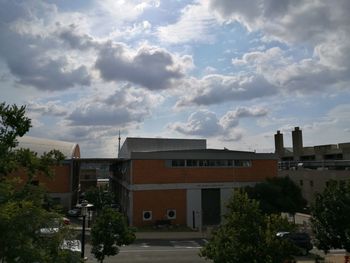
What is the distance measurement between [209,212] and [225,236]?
34.1 m

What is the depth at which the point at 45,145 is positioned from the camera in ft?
217

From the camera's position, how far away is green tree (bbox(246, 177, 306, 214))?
44719 millimetres

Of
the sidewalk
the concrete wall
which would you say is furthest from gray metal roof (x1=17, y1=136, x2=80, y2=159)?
the concrete wall

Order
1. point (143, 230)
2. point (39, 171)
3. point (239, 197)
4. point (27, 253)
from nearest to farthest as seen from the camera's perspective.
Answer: point (27, 253) → point (39, 171) → point (239, 197) → point (143, 230)

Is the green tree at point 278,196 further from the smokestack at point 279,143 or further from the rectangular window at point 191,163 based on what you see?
the smokestack at point 279,143

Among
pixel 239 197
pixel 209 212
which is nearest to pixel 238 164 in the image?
pixel 209 212

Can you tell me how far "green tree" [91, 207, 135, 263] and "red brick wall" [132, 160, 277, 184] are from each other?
925 inches

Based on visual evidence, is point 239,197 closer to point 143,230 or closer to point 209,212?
point 143,230

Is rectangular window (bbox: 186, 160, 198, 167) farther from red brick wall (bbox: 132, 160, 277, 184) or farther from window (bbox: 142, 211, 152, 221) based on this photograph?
window (bbox: 142, 211, 152, 221)

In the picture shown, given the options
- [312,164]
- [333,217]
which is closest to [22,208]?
[333,217]

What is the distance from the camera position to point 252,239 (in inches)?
560

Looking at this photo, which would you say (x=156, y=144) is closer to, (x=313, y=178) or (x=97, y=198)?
(x=97, y=198)

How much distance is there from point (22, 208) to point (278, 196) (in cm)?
3979

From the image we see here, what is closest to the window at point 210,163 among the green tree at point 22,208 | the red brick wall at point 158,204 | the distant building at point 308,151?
the red brick wall at point 158,204
